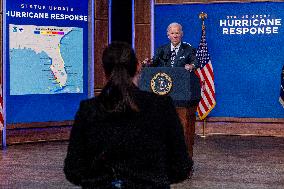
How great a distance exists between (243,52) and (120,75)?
8845mm

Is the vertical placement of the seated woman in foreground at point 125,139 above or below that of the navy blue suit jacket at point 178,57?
below

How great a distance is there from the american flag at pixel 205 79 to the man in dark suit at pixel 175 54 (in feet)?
15.1

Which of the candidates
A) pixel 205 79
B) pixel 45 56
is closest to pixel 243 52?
pixel 205 79

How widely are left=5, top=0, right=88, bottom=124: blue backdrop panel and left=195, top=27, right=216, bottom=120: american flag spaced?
79.6 inches

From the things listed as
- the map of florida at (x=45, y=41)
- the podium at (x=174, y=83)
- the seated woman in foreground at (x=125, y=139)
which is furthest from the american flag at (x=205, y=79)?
the seated woman in foreground at (x=125, y=139)

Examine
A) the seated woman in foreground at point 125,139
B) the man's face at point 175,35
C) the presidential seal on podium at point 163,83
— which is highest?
the man's face at point 175,35

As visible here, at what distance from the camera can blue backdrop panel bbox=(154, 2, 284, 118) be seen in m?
10.6

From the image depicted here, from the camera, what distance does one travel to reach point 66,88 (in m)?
10.2

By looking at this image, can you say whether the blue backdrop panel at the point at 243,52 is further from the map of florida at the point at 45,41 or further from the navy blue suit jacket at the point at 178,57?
the navy blue suit jacket at the point at 178,57

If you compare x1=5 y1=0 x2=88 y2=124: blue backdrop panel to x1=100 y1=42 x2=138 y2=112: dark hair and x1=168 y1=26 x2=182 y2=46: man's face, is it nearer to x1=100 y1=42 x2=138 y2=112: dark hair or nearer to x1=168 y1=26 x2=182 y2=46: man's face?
x1=168 y1=26 x2=182 y2=46: man's face

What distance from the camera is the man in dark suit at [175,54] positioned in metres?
5.79

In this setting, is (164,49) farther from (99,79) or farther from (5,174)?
(99,79)

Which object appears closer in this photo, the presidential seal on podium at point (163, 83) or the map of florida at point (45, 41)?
the presidential seal on podium at point (163, 83)

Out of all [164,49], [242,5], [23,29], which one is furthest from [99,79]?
[164,49]
